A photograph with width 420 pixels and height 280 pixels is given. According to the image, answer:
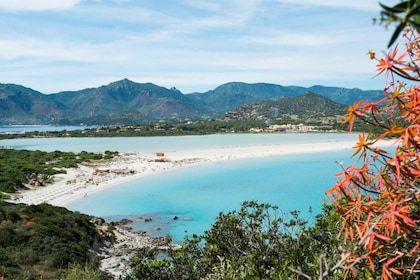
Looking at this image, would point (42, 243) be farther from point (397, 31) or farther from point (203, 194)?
point (203, 194)

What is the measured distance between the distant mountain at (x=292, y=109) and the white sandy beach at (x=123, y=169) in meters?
85.9

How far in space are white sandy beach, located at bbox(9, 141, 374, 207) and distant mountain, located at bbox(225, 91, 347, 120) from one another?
85.9m

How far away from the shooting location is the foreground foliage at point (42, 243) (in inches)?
498

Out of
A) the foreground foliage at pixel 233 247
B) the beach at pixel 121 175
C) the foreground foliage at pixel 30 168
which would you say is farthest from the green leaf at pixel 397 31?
the foreground foliage at pixel 30 168

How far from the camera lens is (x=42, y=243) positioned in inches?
598

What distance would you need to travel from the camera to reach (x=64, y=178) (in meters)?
39.7

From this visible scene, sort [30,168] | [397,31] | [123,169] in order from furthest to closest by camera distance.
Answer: [123,169] < [30,168] < [397,31]

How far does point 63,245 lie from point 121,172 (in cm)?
3054

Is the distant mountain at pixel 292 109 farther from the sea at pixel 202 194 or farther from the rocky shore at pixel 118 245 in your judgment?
the rocky shore at pixel 118 245

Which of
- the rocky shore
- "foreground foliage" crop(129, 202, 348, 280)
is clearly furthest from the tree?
the rocky shore

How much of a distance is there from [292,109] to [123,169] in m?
133

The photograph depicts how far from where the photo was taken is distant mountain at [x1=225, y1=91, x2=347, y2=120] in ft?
525

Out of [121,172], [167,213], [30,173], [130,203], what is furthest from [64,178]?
[167,213]

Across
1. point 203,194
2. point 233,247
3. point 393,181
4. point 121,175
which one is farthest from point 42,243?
point 121,175
